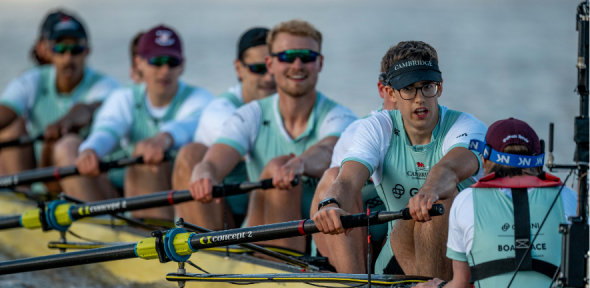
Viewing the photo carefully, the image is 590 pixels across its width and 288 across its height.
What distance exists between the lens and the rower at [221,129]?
4.77 metres

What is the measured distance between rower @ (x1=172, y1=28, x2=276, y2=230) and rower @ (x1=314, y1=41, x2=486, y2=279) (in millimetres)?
1663

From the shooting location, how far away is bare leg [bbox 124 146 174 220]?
217 inches

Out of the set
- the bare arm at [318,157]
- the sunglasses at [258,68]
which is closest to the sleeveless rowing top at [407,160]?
the bare arm at [318,157]

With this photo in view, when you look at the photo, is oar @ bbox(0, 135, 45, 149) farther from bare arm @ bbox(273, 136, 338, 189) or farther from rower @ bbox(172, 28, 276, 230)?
bare arm @ bbox(273, 136, 338, 189)

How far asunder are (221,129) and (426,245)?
87.3 inches

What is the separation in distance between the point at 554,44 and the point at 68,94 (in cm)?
1512

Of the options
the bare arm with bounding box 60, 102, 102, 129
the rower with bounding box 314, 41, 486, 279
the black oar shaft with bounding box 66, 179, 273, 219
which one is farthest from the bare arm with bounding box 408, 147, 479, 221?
the bare arm with bounding box 60, 102, 102, 129

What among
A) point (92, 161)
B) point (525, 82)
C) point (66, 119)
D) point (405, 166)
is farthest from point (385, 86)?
point (525, 82)

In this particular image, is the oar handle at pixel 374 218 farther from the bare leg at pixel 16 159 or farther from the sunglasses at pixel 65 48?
the bare leg at pixel 16 159

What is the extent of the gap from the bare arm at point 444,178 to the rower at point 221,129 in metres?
2.03

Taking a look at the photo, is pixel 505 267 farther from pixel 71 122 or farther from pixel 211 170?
pixel 71 122

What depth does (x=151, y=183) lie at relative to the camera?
217 inches

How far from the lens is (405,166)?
3301mm

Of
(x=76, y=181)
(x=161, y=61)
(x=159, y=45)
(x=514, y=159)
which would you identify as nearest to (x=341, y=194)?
(x=514, y=159)
